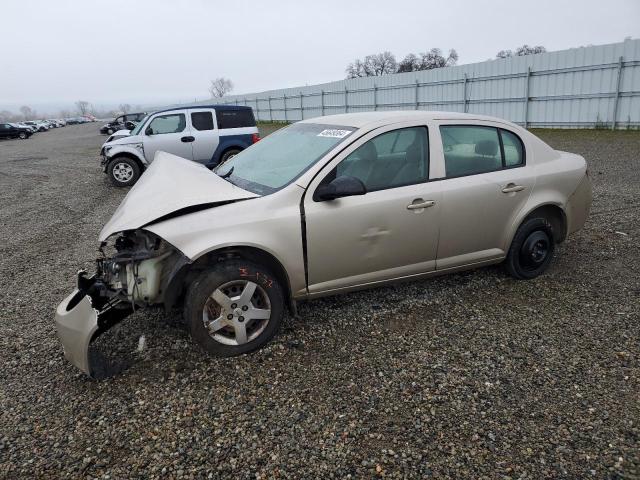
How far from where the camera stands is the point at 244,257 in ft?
10.9

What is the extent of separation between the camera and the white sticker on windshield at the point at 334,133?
368 centimetres

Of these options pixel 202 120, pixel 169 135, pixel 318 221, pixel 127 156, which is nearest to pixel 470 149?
pixel 318 221

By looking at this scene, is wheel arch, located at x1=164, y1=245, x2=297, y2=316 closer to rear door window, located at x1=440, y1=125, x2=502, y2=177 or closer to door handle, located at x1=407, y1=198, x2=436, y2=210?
door handle, located at x1=407, y1=198, x2=436, y2=210

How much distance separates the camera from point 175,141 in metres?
10.9

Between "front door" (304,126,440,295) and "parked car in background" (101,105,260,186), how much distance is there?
784 cm

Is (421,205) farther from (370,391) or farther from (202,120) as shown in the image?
(202,120)

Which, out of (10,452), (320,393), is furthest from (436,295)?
(10,452)

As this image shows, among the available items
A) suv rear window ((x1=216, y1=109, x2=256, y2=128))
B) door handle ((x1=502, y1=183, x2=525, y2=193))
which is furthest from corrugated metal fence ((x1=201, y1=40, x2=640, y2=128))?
door handle ((x1=502, y1=183, x2=525, y2=193))

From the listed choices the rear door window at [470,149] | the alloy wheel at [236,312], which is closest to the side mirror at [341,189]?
the alloy wheel at [236,312]

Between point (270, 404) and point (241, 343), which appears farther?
point (241, 343)

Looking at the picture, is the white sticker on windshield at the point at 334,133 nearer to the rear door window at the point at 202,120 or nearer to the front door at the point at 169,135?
the front door at the point at 169,135

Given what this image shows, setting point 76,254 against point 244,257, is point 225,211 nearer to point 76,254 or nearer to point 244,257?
point 244,257

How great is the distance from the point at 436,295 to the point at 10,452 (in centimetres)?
328

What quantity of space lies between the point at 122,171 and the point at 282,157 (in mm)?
8315
